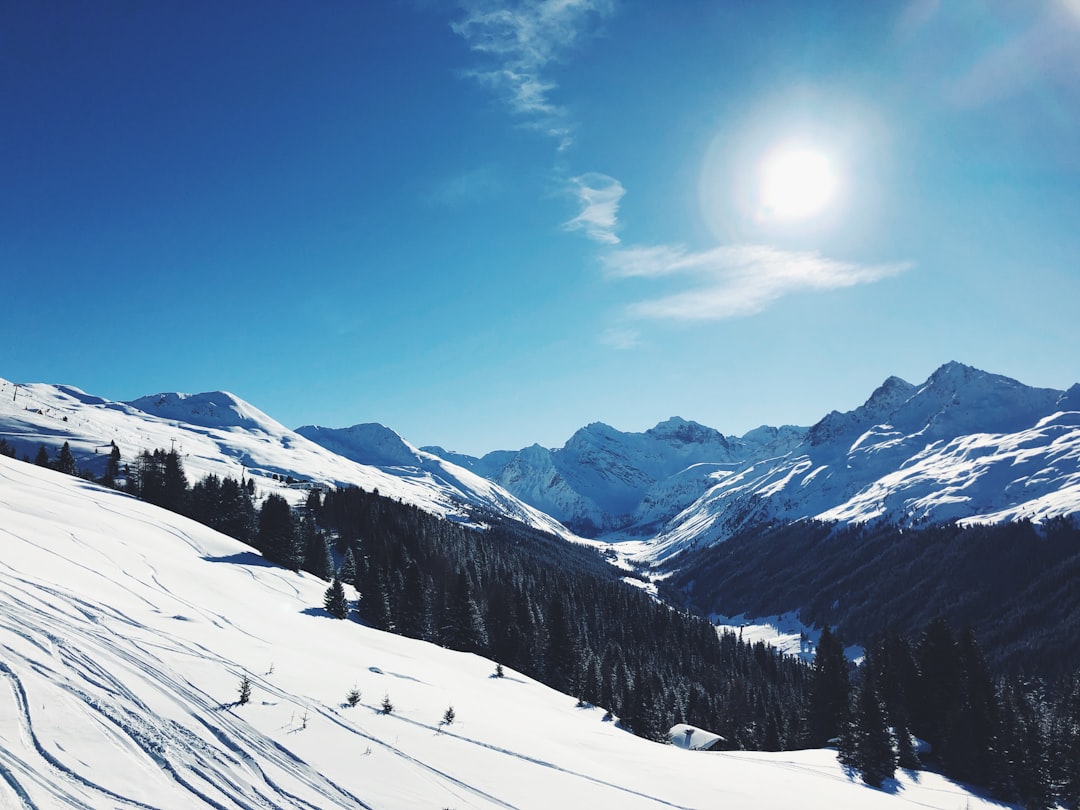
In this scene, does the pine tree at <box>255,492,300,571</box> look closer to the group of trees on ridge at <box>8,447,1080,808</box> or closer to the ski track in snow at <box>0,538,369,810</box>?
the group of trees on ridge at <box>8,447,1080,808</box>

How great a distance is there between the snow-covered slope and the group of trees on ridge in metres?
6.72

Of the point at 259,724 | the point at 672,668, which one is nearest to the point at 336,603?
the point at 259,724

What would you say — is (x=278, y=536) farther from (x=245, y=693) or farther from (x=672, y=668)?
(x=672, y=668)

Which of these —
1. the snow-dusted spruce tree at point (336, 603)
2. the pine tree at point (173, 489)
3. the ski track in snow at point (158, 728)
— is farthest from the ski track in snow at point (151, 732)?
the pine tree at point (173, 489)

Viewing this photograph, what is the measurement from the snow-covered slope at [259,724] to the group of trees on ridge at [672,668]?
22.0 ft

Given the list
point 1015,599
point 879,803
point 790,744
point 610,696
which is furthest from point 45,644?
point 1015,599

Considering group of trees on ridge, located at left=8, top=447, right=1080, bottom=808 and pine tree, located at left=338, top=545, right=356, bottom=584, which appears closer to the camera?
group of trees on ridge, located at left=8, top=447, right=1080, bottom=808

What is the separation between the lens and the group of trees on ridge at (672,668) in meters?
42.2

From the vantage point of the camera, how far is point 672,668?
109m

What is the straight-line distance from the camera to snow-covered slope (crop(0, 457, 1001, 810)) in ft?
42.8

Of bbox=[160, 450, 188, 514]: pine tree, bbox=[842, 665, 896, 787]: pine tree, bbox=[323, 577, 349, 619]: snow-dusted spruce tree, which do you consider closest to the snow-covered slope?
bbox=[842, 665, 896, 787]: pine tree

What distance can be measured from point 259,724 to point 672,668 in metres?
107

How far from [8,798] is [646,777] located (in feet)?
58.9

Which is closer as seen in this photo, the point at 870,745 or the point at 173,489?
the point at 870,745
